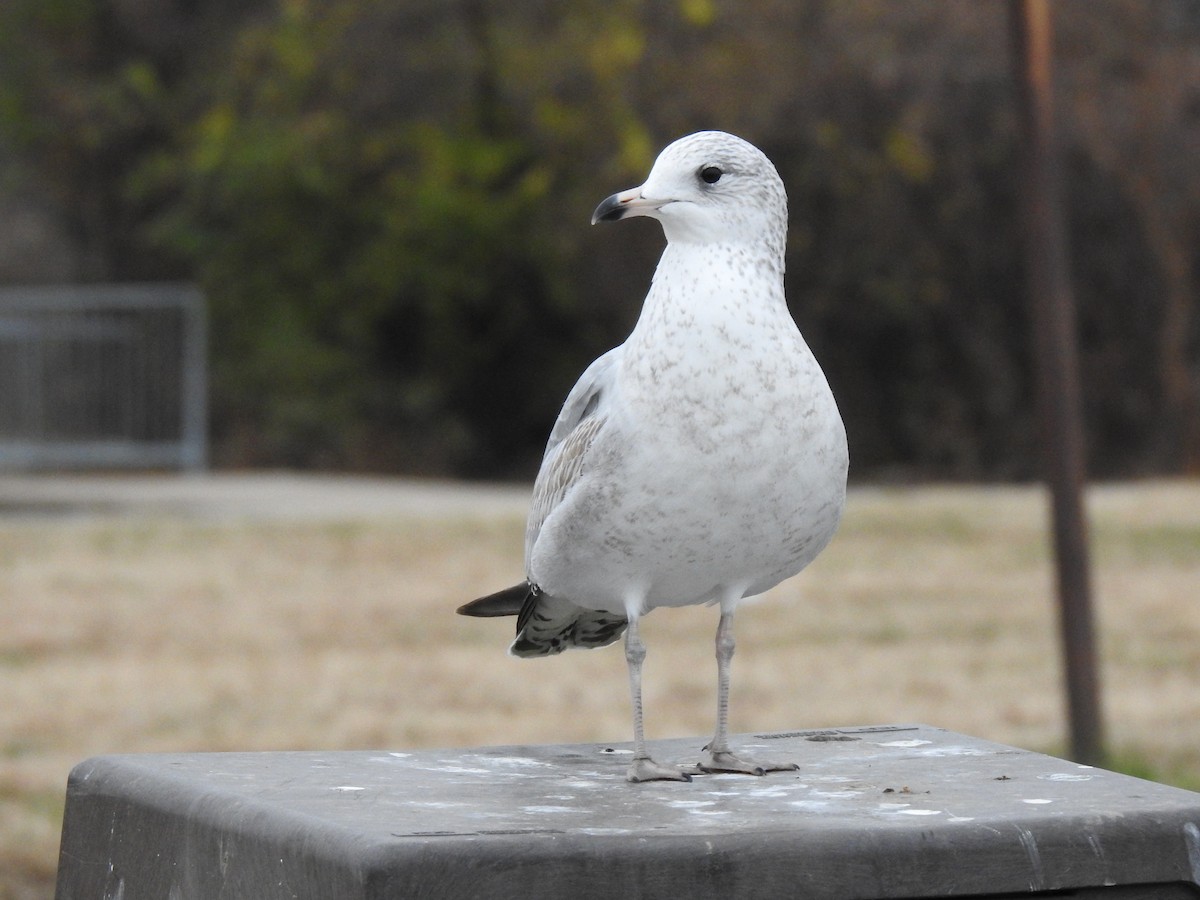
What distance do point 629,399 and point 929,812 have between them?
658 millimetres

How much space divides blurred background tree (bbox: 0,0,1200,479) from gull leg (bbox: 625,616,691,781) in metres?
11.2

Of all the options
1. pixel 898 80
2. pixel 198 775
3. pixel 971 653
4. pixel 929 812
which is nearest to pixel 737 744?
pixel 929 812

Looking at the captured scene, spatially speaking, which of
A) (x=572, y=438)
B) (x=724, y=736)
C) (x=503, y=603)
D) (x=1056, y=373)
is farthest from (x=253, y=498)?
(x=572, y=438)

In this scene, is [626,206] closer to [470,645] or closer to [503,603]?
[503,603]

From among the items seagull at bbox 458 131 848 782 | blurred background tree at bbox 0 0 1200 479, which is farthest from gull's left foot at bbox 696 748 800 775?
blurred background tree at bbox 0 0 1200 479

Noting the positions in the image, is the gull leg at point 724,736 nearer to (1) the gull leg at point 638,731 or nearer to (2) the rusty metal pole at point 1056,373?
(1) the gull leg at point 638,731

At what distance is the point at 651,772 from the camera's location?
252 centimetres

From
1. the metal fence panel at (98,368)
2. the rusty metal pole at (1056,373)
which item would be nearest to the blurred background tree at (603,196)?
the metal fence panel at (98,368)

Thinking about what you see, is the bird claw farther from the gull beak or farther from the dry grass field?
the dry grass field

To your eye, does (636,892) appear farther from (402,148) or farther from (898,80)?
(402,148)

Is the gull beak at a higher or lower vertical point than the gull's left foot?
higher

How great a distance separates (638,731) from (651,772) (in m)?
0.07

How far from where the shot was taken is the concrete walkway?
37.6ft

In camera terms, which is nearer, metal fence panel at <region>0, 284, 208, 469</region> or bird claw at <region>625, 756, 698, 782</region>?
bird claw at <region>625, 756, 698, 782</region>
